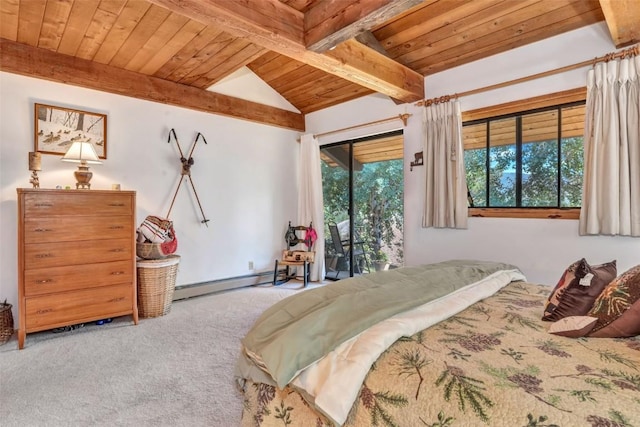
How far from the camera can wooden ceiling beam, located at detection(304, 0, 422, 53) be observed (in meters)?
2.04

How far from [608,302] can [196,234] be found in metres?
3.85

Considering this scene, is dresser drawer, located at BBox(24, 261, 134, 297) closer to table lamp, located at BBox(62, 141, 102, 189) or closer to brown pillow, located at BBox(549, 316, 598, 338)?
A: table lamp, located at BBox(62, 141, 102, 189)

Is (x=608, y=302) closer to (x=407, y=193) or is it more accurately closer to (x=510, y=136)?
(x=510, y=136)

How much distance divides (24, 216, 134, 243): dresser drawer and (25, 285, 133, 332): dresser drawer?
1.50 feet

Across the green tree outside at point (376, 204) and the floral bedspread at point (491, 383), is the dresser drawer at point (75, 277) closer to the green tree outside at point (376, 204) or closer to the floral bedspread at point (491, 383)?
the floral bedspread at point (491, 383)

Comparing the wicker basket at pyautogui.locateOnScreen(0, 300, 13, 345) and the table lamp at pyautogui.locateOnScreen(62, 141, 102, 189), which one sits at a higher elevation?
the table lamp at pyautogui.locateOnScreen(62, 141, 102, 189)

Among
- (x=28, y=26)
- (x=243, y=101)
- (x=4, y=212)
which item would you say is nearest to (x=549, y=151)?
(x=243, y=101)

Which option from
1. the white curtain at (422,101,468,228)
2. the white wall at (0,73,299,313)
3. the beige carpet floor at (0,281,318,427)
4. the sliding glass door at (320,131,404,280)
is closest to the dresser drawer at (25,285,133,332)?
the beige carpet floor at (0,281,318,427)

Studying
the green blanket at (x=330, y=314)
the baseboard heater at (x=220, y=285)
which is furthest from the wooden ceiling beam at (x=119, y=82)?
the green blanket at (x=330, y=314)

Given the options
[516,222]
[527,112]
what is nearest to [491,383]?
[516,222]

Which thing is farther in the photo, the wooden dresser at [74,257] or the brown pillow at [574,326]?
the wooden dresser at [74,257]

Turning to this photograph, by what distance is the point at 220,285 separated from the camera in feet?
→ 14.0

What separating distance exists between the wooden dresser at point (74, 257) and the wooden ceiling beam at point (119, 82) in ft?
4.06

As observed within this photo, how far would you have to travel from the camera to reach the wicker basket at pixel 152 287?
325 cm
